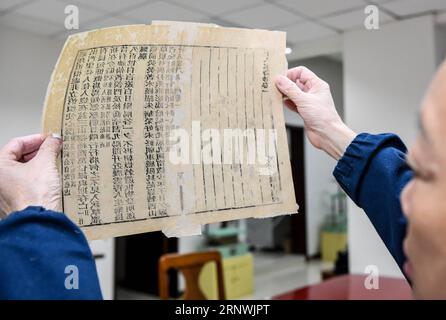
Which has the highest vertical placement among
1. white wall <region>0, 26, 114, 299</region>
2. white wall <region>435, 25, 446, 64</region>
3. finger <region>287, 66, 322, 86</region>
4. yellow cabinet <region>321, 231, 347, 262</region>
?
white wall <region>435, 25, 446, 64</region>

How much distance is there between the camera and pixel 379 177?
0.57 meters

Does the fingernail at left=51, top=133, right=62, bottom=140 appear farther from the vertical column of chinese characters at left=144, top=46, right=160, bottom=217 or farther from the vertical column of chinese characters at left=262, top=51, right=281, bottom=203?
the vertical column of chinese characters at left=262, top=51, right=281, bottom=203

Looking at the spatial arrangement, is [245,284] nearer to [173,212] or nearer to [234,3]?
[234,3]

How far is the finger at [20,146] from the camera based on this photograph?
0.54m

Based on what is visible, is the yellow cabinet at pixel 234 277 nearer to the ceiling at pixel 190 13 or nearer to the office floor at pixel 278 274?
the office floor at pixel 278 274

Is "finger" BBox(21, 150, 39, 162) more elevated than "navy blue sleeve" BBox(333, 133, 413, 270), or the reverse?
"finger" BBox(21, 150, 39, 162)

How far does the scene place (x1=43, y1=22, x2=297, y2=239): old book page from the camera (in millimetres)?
543

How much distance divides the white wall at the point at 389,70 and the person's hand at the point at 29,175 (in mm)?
1555

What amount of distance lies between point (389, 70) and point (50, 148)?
1.95 meters

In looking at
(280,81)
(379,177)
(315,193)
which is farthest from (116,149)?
(315,193)

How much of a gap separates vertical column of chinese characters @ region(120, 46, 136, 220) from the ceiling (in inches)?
3.3

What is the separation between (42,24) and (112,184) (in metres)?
0.78

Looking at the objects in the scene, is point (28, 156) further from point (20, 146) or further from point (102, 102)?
point (102, 102)

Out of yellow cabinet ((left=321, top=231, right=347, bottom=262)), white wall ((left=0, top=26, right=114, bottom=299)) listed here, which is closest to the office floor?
yellow cabinet ((left=321, top=231, right=347, bottom=262))
